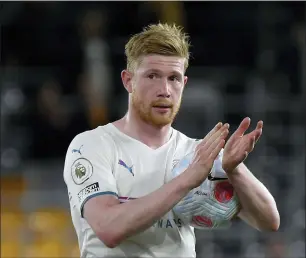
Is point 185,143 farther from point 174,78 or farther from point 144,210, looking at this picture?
point 144,210

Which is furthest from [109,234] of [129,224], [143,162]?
[143,162]

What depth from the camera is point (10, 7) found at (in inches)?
418

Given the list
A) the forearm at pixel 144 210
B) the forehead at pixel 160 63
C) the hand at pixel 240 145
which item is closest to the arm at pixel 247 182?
the hand at pixel 240 145

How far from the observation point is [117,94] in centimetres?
988

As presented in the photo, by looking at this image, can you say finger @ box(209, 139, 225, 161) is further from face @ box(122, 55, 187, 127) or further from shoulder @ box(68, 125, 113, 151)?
shoulder @ box(68, 125, 113, 151)

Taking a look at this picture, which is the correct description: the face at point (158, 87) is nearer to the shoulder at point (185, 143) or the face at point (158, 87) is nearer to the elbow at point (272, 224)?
the shoulder at point (185, 143)

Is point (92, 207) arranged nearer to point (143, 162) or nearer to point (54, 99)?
point (143, 162)

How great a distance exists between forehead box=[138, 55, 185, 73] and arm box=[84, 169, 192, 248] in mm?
682

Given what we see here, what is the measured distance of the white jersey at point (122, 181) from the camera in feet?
12.9

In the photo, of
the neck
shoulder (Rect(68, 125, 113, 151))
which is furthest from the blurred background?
shoulder (Rect(68, 125, 113, 151))

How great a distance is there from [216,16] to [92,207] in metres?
7.18

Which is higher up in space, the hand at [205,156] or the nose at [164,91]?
the nose at [164,91]

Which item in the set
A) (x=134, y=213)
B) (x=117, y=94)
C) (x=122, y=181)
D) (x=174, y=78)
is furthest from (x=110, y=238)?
(x=117, y=94)

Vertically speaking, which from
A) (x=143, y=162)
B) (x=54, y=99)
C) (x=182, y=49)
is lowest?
(x=143, y=162)
